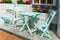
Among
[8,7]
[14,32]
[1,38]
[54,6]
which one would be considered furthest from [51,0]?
[1,38]

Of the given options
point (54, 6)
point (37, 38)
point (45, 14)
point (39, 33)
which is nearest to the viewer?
point (37, 38)

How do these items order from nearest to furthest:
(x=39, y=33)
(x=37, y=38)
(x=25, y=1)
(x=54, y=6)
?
(x=37, y=38)
(x=39, y=33)
(x=54, y=6)
(x=25, y=1)

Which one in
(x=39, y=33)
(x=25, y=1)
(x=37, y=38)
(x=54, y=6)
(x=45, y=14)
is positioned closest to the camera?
(x=37, y=38)

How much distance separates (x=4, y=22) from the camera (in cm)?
975

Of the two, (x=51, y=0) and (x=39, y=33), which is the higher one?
(x=51, y=0)

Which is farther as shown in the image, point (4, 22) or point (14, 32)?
point (4, 22)

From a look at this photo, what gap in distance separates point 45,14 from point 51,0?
1.24 meters

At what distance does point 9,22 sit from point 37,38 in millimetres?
2889

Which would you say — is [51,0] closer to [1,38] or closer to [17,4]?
[17,4]

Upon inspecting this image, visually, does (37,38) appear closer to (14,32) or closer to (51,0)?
(14,32)

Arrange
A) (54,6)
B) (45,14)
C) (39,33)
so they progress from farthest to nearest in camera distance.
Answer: (54,6) → (45,14) → (39,33)

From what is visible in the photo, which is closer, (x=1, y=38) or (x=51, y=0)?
(x=1, y=38)

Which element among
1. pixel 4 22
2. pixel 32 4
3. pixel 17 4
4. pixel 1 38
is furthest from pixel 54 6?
pixel 1 38

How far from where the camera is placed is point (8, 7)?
31.8 ft
